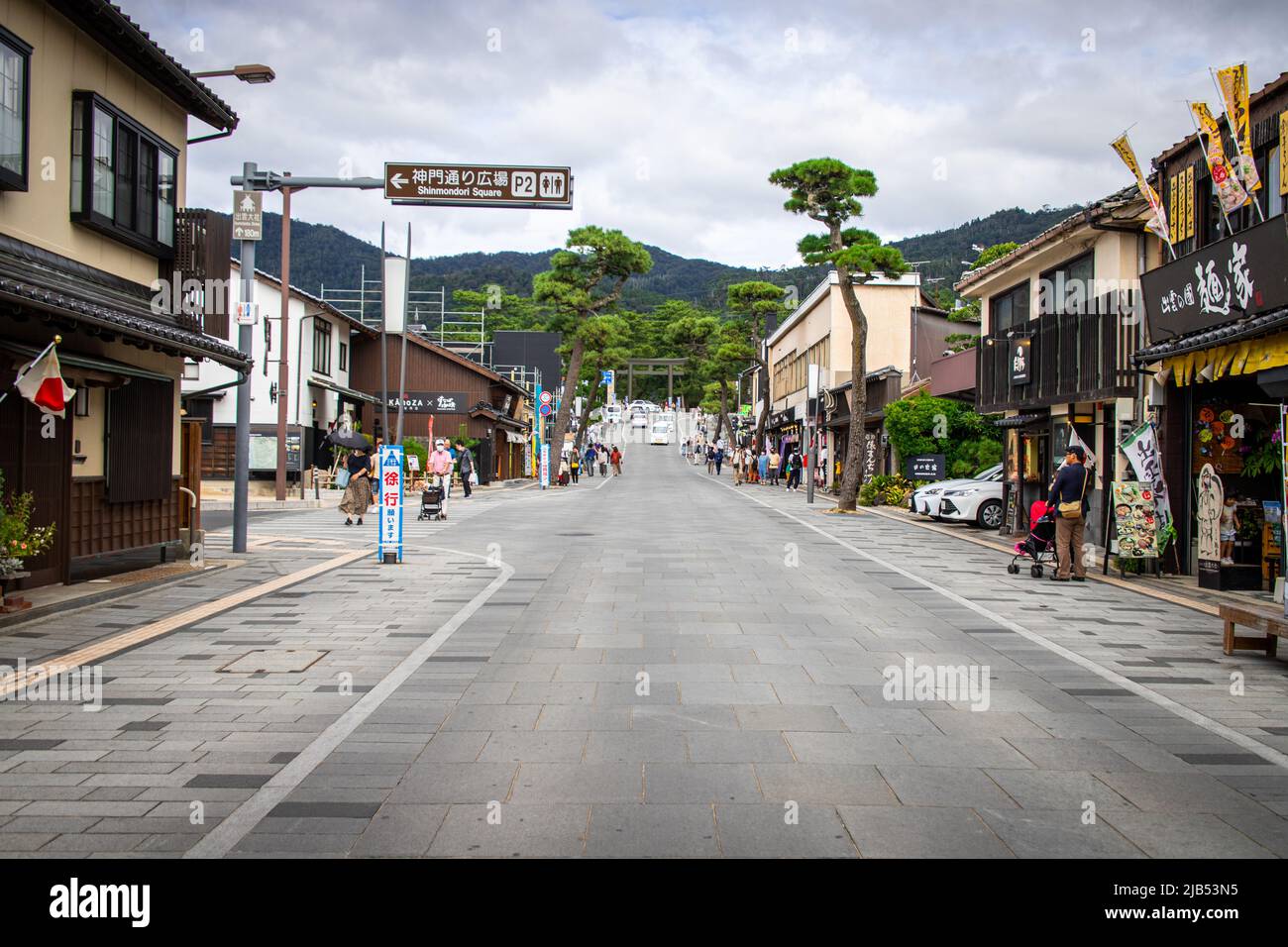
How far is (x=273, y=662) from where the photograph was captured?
8656 millimetres

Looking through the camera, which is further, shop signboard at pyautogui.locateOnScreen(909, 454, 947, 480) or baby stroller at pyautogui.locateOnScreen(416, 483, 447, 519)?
shop signboard at pyautogui.locateOnScreen(909, 454, 947, 480)

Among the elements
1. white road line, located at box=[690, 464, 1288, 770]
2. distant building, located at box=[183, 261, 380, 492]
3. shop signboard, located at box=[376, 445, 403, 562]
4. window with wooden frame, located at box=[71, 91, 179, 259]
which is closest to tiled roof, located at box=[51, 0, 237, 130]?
window with wooden frame, located at box=[71, 91, 179, 259]

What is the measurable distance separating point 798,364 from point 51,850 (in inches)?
2336

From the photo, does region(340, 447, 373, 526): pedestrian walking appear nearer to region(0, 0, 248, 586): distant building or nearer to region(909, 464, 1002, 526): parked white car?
region(0, 0, 248, 586): distant building

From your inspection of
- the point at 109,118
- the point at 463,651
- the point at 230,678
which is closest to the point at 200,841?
the point at 230,678

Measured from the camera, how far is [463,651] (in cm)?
909

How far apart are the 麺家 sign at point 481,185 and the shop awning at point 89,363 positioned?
4013 millimetres

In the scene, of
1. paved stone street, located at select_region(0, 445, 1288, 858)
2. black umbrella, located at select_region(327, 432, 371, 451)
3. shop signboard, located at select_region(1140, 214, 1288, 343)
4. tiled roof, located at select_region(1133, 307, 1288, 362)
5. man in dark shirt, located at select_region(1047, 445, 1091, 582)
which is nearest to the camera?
paved stone street, located at select_region(0, 445, 1288, 858)

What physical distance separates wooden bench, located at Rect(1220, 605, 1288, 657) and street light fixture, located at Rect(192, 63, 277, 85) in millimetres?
14024

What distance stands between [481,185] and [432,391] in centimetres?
3980

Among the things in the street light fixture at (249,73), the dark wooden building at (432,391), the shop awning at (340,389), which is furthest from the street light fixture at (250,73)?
the dark wooden building at (432,391)

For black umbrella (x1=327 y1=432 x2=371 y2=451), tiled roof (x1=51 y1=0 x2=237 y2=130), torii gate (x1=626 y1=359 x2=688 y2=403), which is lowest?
black umbrella (x1=327 y1=432 x2=371 y2=451)

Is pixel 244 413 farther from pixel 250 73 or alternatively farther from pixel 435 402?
pixel 435 402

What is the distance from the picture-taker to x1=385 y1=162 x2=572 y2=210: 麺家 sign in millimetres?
13820
